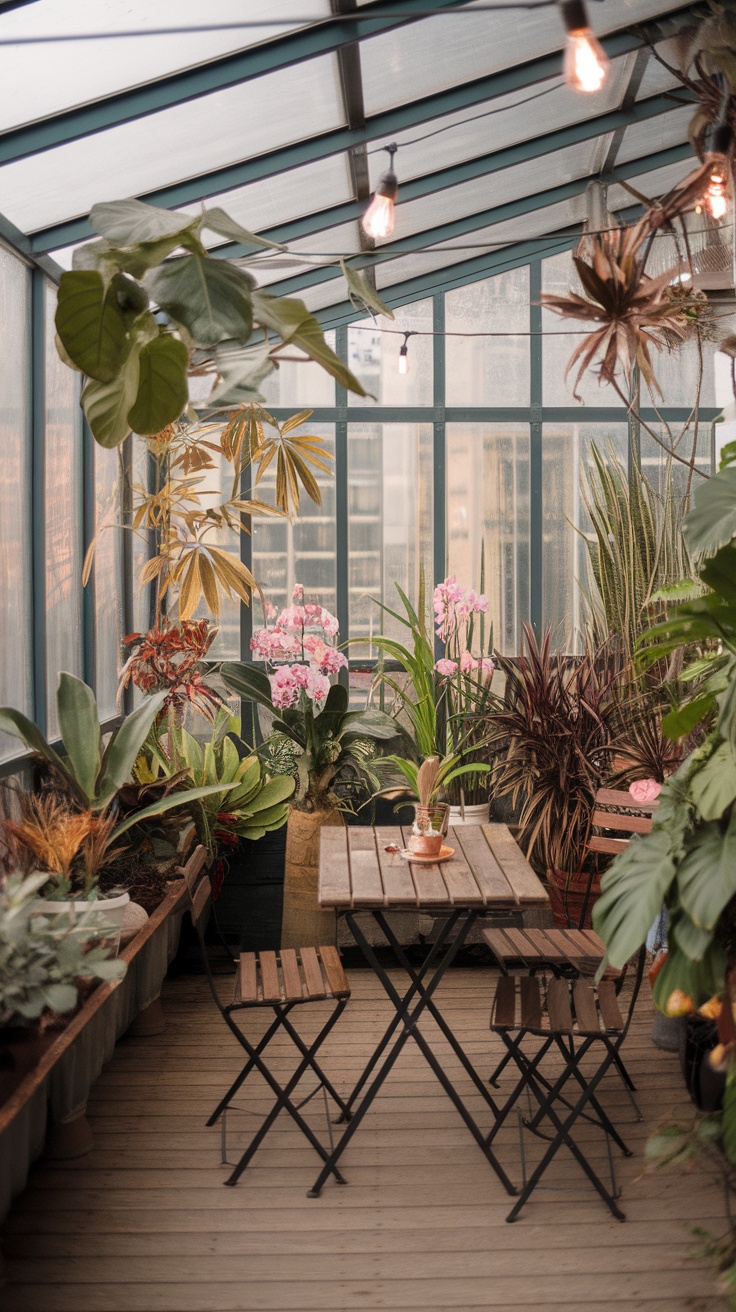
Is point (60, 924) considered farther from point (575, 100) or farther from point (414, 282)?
point (414, 282)

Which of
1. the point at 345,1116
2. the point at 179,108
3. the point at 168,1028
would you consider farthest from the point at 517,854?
the point at 179,108

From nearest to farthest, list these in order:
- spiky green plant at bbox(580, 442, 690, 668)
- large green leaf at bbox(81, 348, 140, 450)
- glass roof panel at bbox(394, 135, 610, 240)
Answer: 1. large green leaf at bbox(81, 348, 140, 450)
2. glass roof panel at bbox(394, 135, 610, 240)
3. spiky green plant at bbox(580, 442, 690, 668)

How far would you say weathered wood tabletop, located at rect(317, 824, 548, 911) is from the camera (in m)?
2.98

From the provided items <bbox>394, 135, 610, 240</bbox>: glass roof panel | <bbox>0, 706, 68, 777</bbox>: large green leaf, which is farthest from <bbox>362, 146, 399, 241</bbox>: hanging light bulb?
<bbox>0, 706, 68, 777</bbox>: large green leaf

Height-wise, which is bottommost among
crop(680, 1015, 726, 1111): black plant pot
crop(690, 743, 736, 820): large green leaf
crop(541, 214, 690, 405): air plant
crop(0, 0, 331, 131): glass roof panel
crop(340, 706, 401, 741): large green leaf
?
crop(680, 1015, 726, 1111): black plant pot

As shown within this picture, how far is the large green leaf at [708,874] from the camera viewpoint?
2.19m

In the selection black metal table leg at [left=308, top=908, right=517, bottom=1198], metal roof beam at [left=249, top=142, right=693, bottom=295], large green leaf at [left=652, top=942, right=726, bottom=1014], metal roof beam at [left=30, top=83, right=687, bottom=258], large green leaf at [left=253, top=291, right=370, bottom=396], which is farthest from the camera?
metal roof beam at [left=249, top=142, right=693, bottom=295]

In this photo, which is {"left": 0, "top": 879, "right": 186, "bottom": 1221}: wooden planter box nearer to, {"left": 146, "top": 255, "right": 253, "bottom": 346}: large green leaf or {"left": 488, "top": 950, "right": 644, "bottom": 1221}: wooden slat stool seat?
{"left": 488, "top": 950, "right": 644, "bottom": 1221}: wooden slat stool seat

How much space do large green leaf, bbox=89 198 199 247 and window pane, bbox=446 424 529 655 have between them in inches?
176

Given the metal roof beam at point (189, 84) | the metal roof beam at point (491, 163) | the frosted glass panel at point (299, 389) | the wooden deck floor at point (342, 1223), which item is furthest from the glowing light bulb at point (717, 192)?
the wooden deck floor at point (342, 1223)

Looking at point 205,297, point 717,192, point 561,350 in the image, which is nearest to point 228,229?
point 205,297

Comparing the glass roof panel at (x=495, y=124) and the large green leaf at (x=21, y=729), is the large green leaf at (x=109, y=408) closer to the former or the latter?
the large green leaf at (x=21, y=729)

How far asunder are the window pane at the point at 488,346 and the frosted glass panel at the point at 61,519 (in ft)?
8.28

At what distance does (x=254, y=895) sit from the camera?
5.18 meters
